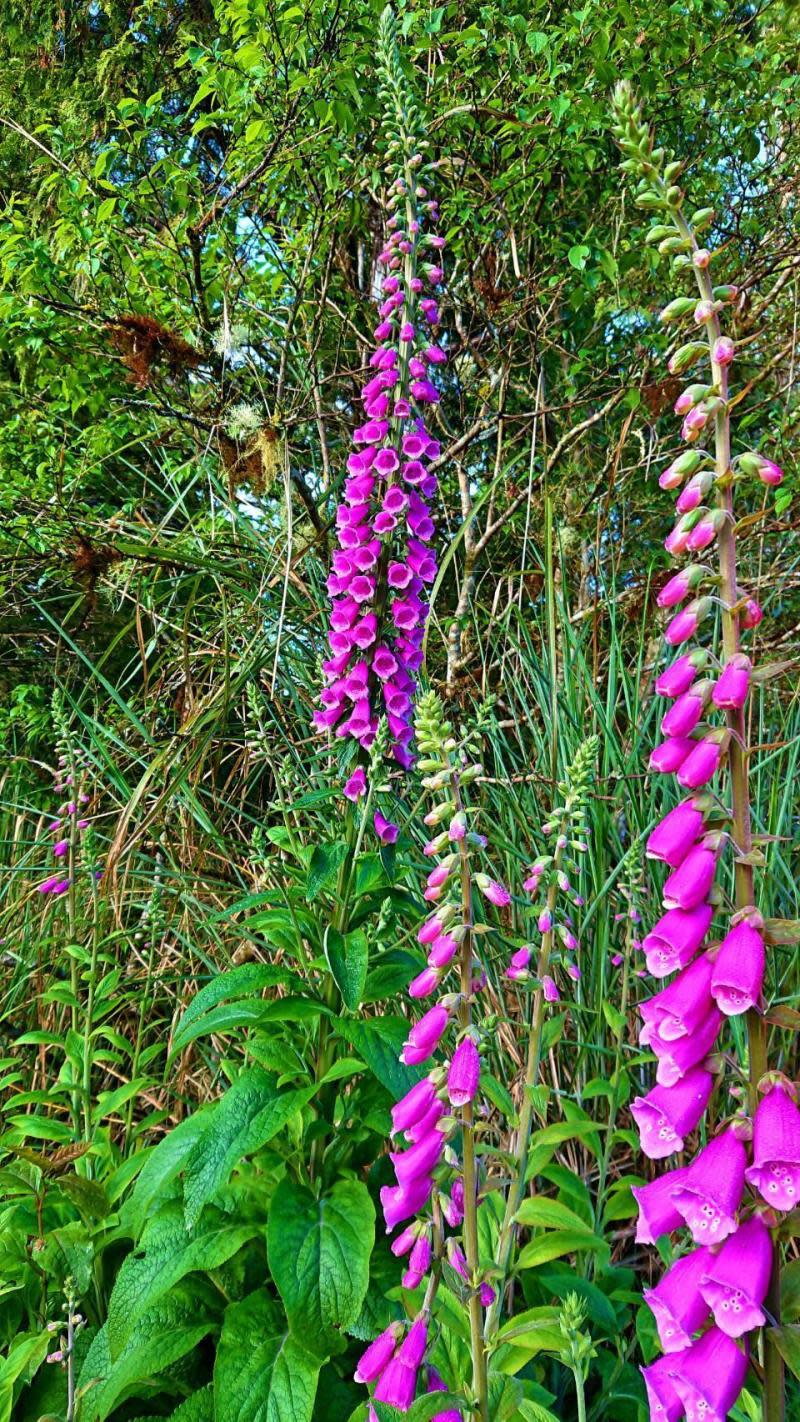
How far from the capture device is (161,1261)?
70.3 inches

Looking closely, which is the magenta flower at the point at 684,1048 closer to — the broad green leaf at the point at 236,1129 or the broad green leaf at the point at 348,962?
the broad green leaf at the point at 348,962

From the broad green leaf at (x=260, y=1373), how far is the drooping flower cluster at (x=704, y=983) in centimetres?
94

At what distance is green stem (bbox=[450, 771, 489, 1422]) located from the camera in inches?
46.3

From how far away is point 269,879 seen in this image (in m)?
3.45

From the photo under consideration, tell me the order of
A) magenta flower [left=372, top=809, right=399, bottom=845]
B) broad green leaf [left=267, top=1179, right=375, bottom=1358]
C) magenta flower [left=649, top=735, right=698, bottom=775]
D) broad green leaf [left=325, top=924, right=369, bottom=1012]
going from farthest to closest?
magenta flower [left=372, top=809, right=399, bottom=845]
broad green leaf [left=325, top=924, right=369, bottom=1012]
broad green leaf [left=267, top=1179, right=375, bottom=1358]
magenta flower [left=649, top=735, right=698, bottom=775]

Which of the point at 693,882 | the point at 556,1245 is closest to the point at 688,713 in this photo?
the point at 693,882

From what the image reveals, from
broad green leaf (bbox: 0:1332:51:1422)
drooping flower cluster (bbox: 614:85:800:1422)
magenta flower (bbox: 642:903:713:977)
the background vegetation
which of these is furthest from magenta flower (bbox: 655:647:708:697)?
broad green leaf (bbox: 0:1332:51:1422)

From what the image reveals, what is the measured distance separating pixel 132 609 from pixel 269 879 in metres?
2.72

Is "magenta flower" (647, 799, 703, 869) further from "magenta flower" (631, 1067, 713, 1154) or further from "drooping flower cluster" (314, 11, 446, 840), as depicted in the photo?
"drooping flower cluster" (314, 11, 446, 840)

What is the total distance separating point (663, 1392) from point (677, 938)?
0.49 m

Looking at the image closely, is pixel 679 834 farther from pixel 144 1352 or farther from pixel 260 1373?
pixel 144 1352

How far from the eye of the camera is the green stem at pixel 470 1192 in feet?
3.85

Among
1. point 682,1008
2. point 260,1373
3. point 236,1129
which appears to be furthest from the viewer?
point 236,1129

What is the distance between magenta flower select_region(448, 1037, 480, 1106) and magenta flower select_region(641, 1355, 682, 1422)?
1.16 feet
